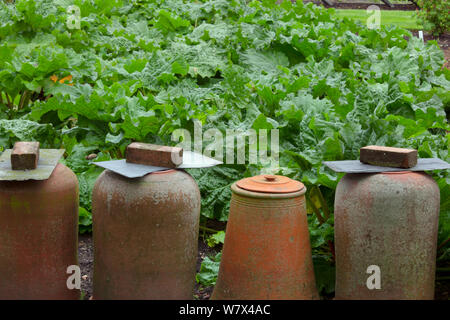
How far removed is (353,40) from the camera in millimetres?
7188

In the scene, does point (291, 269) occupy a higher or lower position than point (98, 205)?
lower

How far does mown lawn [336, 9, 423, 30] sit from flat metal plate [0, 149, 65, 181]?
1246 centimetres

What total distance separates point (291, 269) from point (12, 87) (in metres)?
3.21

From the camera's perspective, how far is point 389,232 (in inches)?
120

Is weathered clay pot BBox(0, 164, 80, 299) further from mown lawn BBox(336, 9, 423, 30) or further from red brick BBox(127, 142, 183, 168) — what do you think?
mown lawn BBox(336, 9, 423, 30)

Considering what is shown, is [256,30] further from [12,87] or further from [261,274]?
[261,274]

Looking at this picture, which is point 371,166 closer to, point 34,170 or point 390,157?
point 390,157

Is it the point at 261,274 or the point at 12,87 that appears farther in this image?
the point at 12,87

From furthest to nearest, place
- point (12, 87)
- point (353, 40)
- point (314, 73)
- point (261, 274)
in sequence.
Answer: point (353, 40), point (314, 73), point (12, 87), point (261, 274)

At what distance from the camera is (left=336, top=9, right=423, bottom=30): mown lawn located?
15050 millimetres

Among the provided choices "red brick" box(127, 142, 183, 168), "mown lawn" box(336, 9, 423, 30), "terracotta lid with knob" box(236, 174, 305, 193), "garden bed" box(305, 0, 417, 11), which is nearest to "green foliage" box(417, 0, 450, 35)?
"mown lawn" box(336, 9, 423, 30)

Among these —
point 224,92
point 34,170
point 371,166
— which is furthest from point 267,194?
point 224,92
